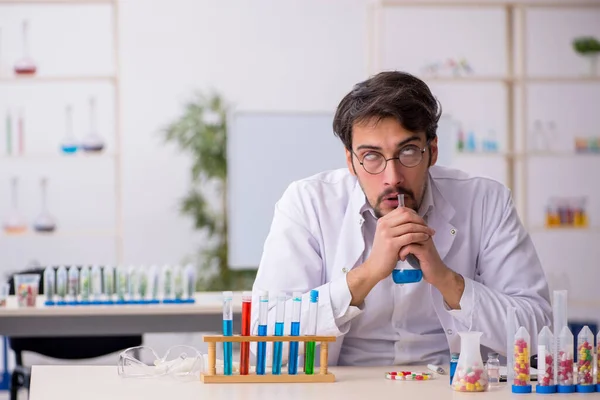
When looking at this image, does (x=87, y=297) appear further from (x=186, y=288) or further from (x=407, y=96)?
(x=407, y=96)

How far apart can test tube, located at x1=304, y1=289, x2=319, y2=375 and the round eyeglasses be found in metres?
0.34

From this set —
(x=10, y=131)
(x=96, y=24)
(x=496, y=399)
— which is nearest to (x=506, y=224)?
(x=496, y=399)

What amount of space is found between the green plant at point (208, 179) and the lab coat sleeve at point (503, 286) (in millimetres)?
3707

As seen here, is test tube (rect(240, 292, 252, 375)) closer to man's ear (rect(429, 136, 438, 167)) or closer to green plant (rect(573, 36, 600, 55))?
man's ear (rect(429, 136, 438, 167))

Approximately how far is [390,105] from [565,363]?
68 centimetres

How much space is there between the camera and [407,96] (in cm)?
213

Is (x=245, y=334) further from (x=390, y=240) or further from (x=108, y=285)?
(x=108, y=285)

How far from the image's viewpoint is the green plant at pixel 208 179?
5.90m

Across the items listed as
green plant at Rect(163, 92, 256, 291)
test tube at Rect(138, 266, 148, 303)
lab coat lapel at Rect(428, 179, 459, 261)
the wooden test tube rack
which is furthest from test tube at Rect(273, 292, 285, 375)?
green plant at Rect(163, 92, 256, 291)

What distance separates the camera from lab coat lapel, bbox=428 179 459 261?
228cm

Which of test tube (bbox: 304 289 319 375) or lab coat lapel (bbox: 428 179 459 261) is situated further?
lab coat lapel (bbox: 428 179 459 261)

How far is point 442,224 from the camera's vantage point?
2311mm

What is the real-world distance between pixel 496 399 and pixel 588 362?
21 cm

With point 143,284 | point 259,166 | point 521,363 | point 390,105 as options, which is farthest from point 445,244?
point 259,166
